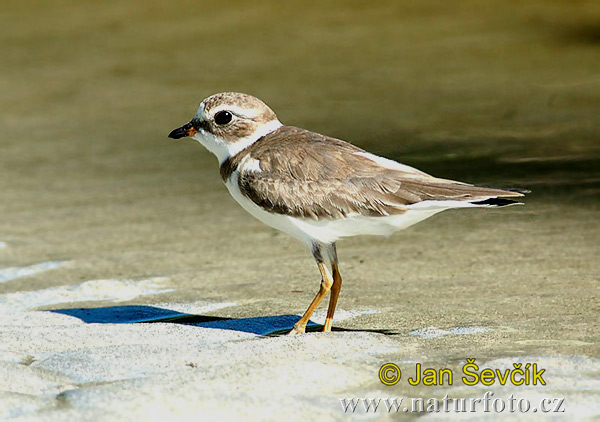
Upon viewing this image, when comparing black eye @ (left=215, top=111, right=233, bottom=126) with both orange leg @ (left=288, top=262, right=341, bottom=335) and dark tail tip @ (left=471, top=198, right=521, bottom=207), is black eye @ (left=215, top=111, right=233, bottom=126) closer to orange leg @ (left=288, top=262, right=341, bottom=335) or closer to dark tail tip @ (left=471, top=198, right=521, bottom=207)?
orange leg @ (left=288, top=262, right=341, bottom=335)

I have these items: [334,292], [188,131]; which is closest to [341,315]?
[334,292]

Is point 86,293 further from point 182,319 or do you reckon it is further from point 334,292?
point 334,292

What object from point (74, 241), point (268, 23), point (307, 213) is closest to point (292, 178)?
point (307, 213)

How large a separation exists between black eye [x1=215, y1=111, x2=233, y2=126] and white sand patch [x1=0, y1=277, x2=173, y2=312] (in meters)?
1.24

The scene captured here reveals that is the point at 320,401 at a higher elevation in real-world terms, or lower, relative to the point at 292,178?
lower

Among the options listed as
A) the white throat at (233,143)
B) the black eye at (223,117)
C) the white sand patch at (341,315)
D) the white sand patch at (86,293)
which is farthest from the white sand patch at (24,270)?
the white sand patch at (341,315)

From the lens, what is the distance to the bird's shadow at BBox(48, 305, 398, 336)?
543 centimetres

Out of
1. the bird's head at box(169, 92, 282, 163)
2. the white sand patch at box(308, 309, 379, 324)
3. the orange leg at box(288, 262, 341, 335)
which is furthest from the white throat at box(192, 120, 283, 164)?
the white sand patch at box(308, 309, 379, 324)

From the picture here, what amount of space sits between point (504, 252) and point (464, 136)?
3123mm

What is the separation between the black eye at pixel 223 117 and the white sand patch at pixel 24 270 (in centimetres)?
188

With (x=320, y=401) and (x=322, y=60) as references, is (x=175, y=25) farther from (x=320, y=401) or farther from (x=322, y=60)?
(x=320, y=401)

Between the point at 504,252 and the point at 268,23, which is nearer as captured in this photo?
the point at 504,252

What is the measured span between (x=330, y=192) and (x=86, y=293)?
1.95 meters

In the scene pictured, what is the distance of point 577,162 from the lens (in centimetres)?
856
